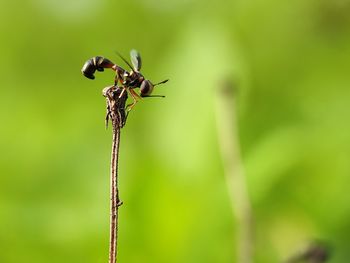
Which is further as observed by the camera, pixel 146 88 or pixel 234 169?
pixel 234 169

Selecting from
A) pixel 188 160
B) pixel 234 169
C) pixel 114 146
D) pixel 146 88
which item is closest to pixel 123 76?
pixel 146 88

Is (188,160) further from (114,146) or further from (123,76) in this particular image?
(114,146)

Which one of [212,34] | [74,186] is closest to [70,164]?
[74,186]

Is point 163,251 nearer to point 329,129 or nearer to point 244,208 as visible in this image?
point 244,208

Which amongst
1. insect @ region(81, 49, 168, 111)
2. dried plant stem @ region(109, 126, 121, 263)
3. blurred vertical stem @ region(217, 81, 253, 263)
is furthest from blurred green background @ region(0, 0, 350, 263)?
dried plant stem @ region(109, 126, 121, 263)

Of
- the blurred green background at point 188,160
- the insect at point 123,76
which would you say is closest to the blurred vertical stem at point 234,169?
the blurred green background at point 188,160

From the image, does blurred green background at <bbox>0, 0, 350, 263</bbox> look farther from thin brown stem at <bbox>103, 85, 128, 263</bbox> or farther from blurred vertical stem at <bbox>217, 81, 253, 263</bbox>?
thin brown stem at <bbox>103, 85, 128, 263</bbox>
